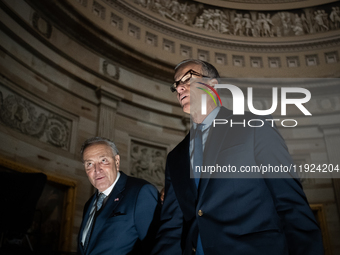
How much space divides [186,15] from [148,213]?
42.6 feet

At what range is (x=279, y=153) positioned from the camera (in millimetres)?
2303

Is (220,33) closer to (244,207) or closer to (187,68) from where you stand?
(187,68)

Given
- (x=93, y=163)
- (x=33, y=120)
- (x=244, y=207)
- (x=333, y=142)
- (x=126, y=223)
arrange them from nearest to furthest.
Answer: (x=244, y=207)
(x=126, y=223)
(x=93, y=163)
(x=33, y=120)
(x=333, y=142)

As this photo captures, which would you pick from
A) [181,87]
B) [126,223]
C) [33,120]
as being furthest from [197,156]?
[33,120]

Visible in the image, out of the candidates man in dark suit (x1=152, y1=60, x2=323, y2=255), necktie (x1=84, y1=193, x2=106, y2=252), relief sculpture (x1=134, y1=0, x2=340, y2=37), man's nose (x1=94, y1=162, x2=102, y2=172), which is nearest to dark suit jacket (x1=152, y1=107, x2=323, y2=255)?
man in dark suit (x1=152, y1=60, x2=323, y2=255)

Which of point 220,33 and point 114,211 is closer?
point 114,211

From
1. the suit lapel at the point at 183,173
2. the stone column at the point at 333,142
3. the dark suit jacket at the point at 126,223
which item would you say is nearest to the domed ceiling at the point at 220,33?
the stone column at the point at 333,142

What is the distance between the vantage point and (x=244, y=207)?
89.1 inches

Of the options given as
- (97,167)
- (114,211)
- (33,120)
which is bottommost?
(114,211)

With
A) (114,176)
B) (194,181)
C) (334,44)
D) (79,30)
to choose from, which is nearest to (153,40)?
(79,30)

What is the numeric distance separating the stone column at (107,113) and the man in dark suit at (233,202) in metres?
7.60

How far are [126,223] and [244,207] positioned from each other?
140 cm

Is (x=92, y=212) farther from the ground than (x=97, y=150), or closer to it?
closer to it

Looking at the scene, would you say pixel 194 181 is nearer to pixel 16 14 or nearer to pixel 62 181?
pixel 62 181
